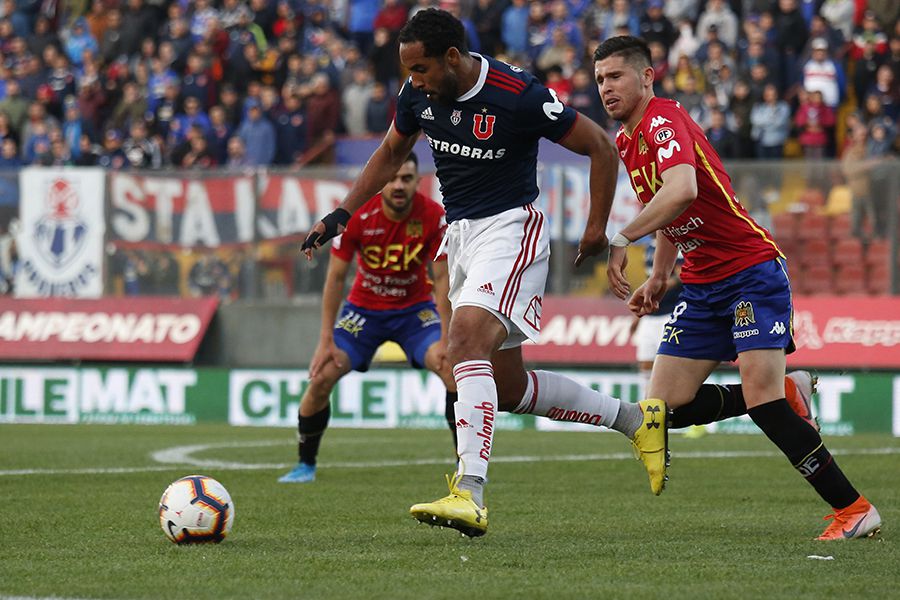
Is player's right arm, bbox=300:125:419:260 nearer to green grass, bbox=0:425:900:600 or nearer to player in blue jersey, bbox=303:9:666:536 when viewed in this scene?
player in blue jersey, bbox=303:9:666:536

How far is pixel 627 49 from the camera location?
7145 millimetres

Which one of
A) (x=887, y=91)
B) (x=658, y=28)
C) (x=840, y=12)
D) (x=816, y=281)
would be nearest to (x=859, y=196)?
(x=816, y=281)

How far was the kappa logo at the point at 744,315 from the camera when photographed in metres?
7.00

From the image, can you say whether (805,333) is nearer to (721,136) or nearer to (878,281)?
(878,281)

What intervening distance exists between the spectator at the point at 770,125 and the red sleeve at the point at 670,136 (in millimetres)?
12522

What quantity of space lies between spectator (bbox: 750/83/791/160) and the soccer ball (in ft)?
44.4

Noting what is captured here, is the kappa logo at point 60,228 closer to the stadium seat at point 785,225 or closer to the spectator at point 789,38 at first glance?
the stadium seat at point 785,225

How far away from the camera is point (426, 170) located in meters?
18.1

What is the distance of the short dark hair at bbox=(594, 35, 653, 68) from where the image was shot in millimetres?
7145

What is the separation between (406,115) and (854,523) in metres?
2.75

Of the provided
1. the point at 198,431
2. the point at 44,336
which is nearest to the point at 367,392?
the point at 198,431

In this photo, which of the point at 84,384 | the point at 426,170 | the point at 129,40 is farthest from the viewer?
the point at 129,40

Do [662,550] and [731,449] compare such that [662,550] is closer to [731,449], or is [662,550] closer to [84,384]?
[731,449]

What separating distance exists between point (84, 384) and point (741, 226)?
14018 mm
